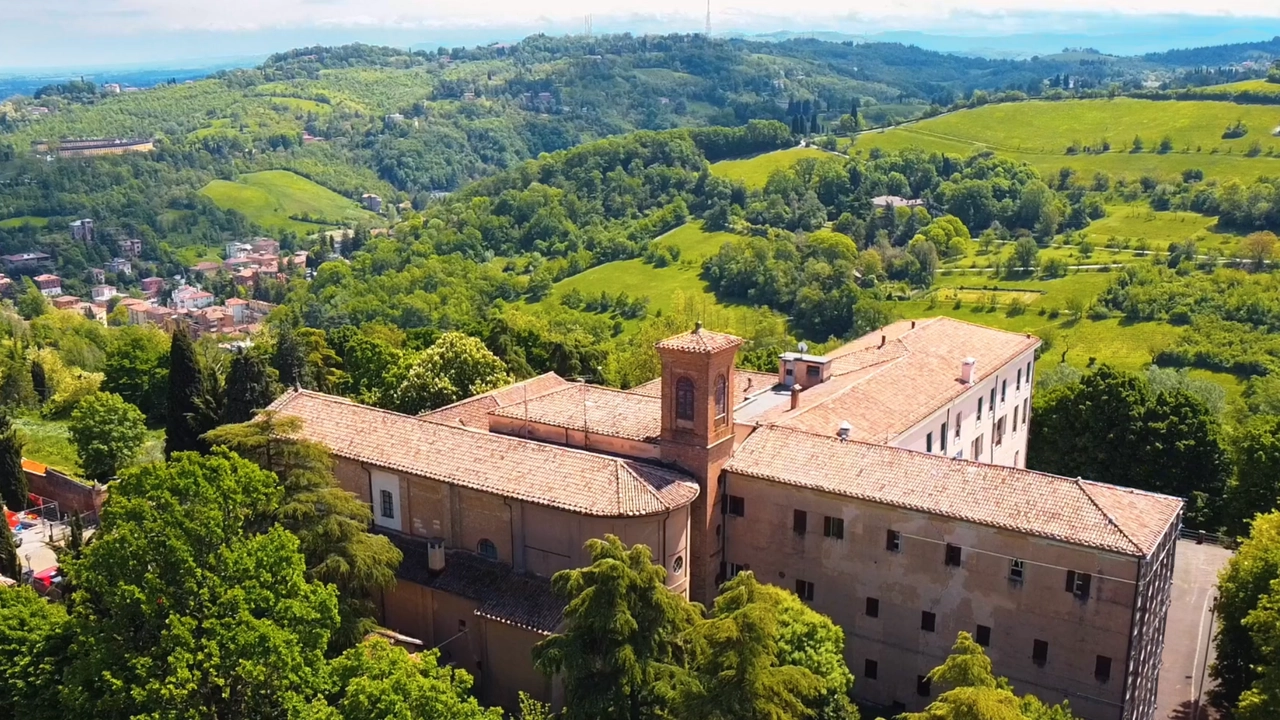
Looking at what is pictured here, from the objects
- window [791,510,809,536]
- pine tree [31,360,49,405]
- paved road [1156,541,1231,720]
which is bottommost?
pine tree [31,360,49,405]

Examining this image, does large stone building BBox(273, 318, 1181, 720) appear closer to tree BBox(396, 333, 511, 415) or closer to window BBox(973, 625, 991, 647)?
window BBox(973, 625, 991, 647)

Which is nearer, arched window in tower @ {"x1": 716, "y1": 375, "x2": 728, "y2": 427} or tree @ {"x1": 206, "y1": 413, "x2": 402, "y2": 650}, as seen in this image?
tree @ {"x1": 206, "y1": 413, "x2": 402, "y2": 650}

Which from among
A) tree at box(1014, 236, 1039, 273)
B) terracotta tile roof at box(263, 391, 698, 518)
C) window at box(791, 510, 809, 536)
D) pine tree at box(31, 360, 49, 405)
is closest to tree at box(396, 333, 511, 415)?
terracotta tile roof at box(263, 391, 698, 518)

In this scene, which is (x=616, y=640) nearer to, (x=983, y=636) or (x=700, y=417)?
(x=700, y=417)

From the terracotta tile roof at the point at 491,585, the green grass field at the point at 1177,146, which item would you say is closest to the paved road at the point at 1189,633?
the terracotta tile roof at the point at 491,585

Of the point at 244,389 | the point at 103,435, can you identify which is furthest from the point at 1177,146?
the point at 103,435

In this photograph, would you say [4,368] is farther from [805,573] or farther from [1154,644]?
[1154,644]

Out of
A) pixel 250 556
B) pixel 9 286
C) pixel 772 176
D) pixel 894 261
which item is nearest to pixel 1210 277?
pixel 894 261
